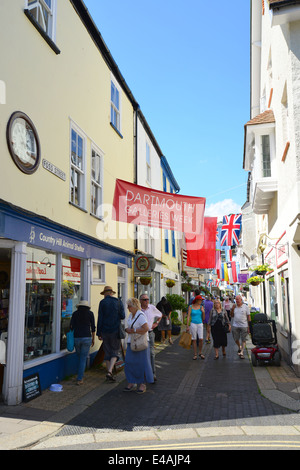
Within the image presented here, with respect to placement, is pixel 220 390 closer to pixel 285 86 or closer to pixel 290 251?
pixel 290 251

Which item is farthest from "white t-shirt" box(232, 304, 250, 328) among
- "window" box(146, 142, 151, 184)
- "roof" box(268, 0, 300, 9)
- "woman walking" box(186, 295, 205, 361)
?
"window" box(146, 142, 151, 184)

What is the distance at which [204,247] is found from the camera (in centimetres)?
2102

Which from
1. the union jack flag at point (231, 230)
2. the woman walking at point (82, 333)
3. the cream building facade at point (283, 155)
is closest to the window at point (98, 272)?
the woman walking at point (82, 333)

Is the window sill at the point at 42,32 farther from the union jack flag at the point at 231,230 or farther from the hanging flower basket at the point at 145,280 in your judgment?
the union jack flag at the point at 231,230

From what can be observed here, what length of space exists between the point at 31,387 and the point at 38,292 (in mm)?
1710

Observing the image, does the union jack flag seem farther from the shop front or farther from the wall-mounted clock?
the wall-mounted clock

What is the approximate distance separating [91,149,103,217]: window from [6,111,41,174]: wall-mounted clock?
321 cm

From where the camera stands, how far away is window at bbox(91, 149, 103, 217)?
34.0ft

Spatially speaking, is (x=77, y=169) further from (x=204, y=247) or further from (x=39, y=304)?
(x=204, y=247)

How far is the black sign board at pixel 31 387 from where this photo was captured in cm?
616

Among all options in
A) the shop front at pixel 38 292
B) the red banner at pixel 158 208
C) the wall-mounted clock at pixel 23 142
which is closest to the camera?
the shop front at pixel 38 292

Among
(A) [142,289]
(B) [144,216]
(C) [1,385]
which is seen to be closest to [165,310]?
(A) [142,289]

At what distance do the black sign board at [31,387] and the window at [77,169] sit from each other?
3942mm

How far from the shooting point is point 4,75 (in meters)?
6.20
